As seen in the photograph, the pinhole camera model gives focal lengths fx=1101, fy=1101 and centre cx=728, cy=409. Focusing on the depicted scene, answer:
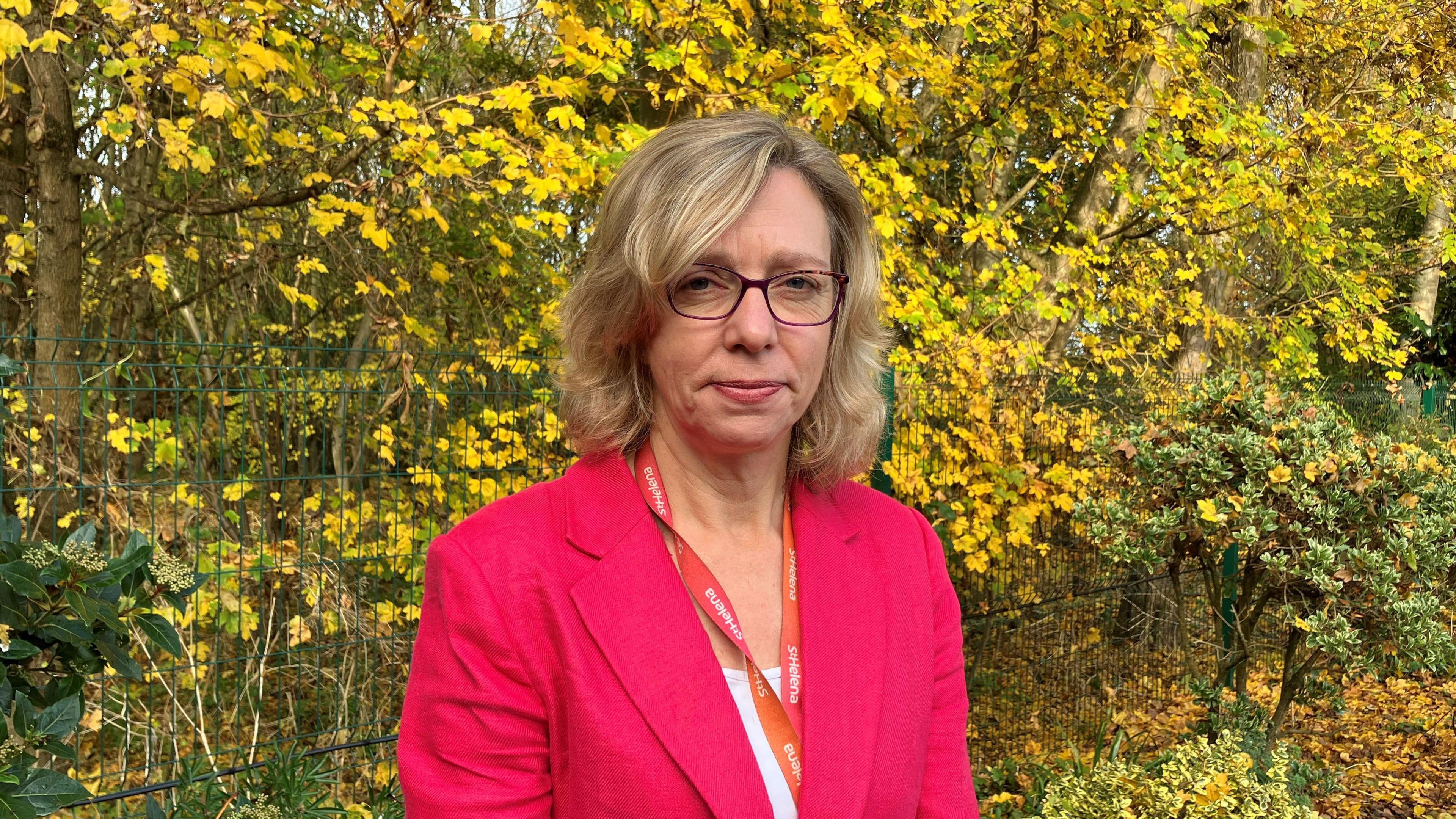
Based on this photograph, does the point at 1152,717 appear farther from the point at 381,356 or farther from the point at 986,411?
the point at 381,356

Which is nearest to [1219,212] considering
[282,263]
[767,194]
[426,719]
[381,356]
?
[381,356]

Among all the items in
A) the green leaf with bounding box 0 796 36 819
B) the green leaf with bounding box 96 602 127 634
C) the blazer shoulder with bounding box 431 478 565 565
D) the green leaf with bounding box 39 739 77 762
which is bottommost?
the green leaf with bounding box 0 796 36 819

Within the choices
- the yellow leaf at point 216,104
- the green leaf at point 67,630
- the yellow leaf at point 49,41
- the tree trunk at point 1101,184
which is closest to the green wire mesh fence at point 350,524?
the yellow leaf at point 216,104

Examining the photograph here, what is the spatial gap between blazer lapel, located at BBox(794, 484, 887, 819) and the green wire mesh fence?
2.45 m

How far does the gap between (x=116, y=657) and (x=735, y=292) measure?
1.40 m

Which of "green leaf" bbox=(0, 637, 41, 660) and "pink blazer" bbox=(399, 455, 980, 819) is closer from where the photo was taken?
"pink blazer" bbox=(399, 455, 980, 819)

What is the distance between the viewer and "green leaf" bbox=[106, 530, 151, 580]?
205 centimetres

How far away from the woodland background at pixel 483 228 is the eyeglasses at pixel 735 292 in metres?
2.26

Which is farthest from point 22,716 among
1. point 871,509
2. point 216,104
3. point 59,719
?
point 216,104

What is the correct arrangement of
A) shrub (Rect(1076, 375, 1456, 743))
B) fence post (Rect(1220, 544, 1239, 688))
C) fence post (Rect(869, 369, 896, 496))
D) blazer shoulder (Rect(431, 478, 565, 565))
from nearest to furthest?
blazer shoulder (Rect(431, 478, 565, 565)), shrub (Rect(1076, 375, 1456, 743)), fence post (Rect(869, 369, 896, 496)), fence post (Rect(1220, 544, 1239, 688))

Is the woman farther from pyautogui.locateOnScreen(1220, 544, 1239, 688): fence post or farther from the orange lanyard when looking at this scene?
pyautogui.locateOnScreen(1220, 544, 1239, 688): fence post

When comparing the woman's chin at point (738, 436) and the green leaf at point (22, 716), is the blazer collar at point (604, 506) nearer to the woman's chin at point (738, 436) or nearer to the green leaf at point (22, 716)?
the woman's chin at point (738, 436)

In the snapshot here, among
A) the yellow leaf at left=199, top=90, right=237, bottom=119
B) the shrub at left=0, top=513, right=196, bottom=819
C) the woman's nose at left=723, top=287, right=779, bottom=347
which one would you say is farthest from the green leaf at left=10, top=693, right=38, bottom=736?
the yellow leaf at left=199, top=90, right=237, bottom=119

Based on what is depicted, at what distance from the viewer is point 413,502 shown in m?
4.55
